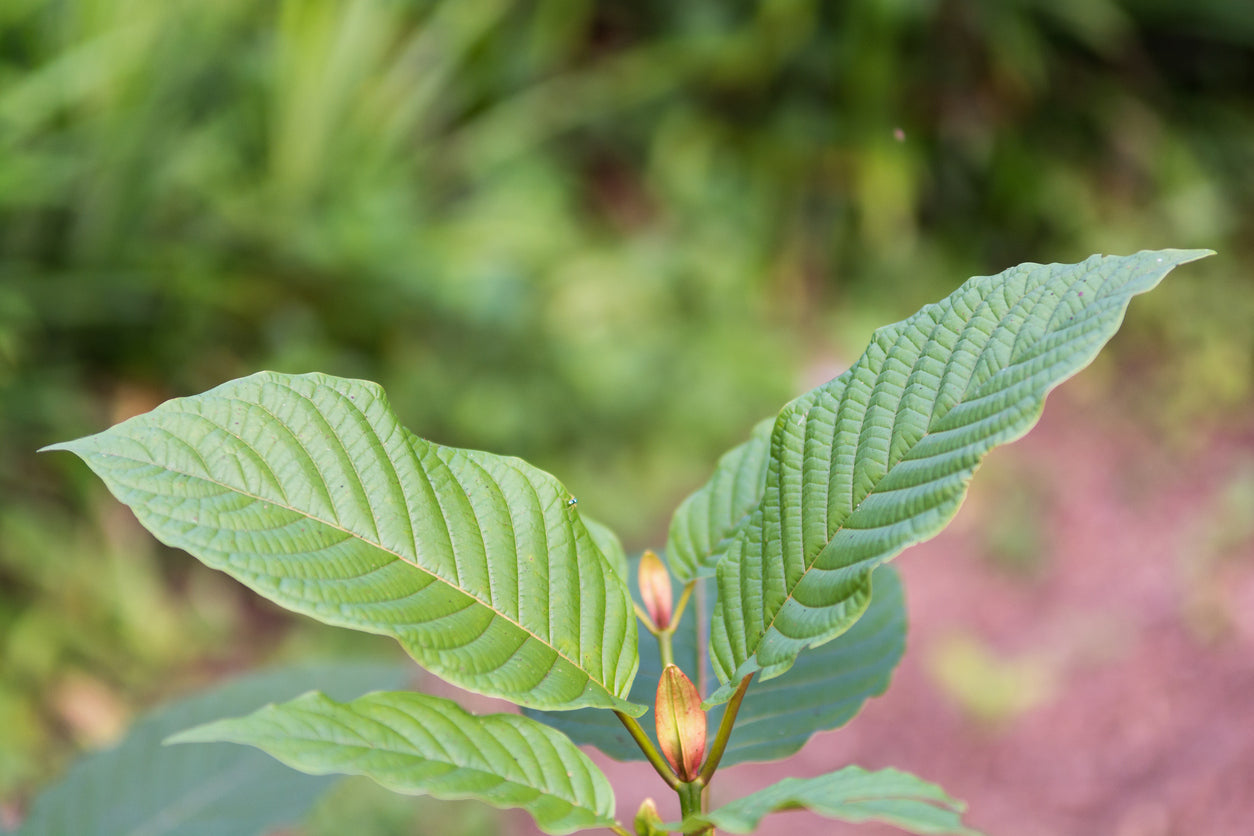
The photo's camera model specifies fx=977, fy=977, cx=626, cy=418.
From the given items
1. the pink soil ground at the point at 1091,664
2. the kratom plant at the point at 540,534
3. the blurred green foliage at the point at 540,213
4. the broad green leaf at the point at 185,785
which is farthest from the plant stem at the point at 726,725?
the blurred green foliage at the point at 540,213

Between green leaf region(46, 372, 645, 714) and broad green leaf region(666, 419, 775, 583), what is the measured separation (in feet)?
0.27

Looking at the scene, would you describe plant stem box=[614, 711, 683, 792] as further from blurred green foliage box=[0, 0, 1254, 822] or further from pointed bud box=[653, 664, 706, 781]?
blurred green foliage box=[0, 0, 1254, 822]

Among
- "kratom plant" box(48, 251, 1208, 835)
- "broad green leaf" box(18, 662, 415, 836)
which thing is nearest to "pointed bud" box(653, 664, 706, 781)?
"kratom plant" box(48, 251, 1208, 835)

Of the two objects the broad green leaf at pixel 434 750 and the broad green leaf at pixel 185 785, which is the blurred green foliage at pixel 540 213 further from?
the broad green leaf at pixel 434 750

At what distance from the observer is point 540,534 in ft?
1.36

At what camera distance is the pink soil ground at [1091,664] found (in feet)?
6.78

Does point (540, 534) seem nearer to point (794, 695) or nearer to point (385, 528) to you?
point (385, 528)

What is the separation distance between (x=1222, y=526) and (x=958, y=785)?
3.62 feet

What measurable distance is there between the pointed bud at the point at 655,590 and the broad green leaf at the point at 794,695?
0.20 feet

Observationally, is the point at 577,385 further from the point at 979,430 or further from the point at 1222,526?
the point at 979,430

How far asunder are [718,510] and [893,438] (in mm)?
136

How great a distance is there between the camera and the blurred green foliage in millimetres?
2266

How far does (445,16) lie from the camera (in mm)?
2939

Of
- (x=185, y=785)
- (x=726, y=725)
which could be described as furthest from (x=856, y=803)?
(x=185, y=785)
